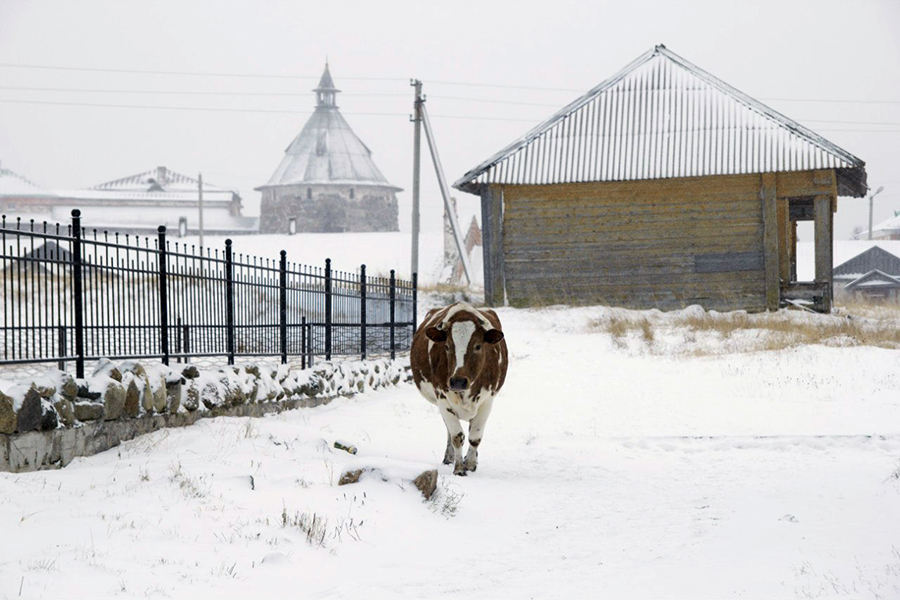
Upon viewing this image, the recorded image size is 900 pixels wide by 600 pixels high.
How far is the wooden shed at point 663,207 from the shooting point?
26906 millimetres

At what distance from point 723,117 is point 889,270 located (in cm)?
4938

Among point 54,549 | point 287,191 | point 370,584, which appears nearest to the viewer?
point 54,549

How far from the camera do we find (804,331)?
69.3 ft


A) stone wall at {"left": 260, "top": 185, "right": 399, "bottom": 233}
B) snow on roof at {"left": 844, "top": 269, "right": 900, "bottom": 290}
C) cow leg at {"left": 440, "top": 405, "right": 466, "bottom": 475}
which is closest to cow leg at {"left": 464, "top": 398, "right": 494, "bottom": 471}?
cow leg at {"left": 440, "top": 405, "right": 466, "bottom": 475}

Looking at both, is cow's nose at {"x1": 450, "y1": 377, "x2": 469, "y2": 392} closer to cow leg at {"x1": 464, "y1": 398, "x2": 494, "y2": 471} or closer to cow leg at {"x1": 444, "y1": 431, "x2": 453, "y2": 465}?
cow leg at {"x1": 464, "y1": 398, "x2": 494, "y2": 471}

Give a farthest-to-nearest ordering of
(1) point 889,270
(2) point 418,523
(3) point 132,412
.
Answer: (1) point 889,270, (3) point 132,412, (2) point 418,523

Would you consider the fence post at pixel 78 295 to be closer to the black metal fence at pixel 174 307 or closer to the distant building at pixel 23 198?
the black metal fence at pixel 174 307

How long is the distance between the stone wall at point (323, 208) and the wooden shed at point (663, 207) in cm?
6245

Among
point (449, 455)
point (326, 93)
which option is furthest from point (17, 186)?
point (449, 455)

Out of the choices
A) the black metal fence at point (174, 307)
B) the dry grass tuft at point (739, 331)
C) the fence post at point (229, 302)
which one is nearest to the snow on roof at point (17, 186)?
the dry grass tuft at point (739, 331)

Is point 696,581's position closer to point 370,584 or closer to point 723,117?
point 370,584

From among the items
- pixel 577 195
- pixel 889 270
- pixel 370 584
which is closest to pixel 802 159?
pixel 577 195

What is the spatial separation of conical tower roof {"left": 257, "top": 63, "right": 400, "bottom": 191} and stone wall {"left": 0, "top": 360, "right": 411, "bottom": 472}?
7871 centimetres

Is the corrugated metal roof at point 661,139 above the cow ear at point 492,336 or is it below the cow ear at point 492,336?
above
